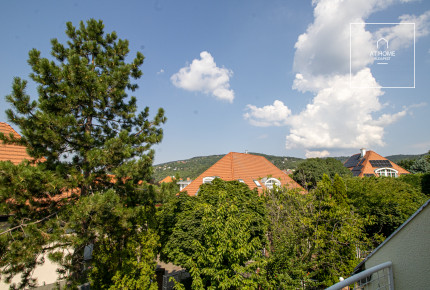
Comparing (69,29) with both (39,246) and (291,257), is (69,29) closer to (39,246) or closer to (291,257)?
(39,246)

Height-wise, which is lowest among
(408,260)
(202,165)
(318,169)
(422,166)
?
(408,260)

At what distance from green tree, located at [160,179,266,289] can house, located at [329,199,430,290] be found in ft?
11.9

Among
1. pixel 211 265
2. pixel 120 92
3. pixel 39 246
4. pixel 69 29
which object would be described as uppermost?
pixel 69 29

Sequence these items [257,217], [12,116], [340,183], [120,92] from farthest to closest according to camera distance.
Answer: [340,183]
[257,217]
[120,92]
[12,116]

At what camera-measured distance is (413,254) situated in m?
2.48

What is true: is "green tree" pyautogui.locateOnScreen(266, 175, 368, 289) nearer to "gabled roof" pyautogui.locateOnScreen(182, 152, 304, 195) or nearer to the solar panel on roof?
"gabled roof" pyautogui.locateOnScreen(182, 152, 304, 195)

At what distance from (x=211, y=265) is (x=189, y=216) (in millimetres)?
2689

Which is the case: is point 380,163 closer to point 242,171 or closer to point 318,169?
point 318,169

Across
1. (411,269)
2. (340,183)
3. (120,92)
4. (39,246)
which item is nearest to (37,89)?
(120,92)

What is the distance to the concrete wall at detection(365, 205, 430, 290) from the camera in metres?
2.32

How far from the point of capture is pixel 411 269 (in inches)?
96.0

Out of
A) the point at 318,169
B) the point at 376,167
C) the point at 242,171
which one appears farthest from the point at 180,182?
the point at 376,167

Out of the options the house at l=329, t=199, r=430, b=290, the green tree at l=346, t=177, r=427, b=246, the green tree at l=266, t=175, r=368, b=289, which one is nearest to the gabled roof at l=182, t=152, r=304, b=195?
the green tree at l=346, t=177, r=427, b=246

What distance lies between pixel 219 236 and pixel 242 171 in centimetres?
1688
